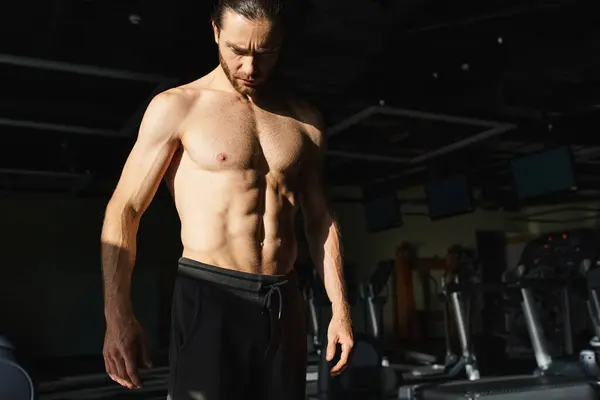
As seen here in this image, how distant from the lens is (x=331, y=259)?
120 cm

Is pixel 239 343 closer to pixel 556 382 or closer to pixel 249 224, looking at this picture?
pixel 249 224

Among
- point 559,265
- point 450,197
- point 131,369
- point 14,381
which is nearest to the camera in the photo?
point 131,369

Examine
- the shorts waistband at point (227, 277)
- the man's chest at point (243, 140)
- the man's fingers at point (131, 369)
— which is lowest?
the man's fingers at point (131, 369)

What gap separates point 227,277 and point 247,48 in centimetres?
40

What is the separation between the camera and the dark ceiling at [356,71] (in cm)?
305

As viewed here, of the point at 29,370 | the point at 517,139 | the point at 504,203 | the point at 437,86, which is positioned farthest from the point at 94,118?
the point at 504,203

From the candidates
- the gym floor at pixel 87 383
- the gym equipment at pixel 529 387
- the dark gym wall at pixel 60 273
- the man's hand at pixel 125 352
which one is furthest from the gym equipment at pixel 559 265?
the dark gym wall at pixel 60 273

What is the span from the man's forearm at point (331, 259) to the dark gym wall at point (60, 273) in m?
6.18

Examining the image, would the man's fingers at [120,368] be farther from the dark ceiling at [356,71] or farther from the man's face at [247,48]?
the dark ceiling at [356,71]

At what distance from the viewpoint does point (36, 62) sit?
3354 mm

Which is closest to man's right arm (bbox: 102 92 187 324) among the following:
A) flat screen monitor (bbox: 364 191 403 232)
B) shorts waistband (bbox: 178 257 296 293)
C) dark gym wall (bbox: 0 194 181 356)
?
shorts waistband (bbox: 178 257 296 293)

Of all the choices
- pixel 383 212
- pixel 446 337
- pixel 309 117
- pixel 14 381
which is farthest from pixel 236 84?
pixel 383 212

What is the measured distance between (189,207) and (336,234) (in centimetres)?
32

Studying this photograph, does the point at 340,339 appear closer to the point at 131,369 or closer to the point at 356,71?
the point at 131,369
